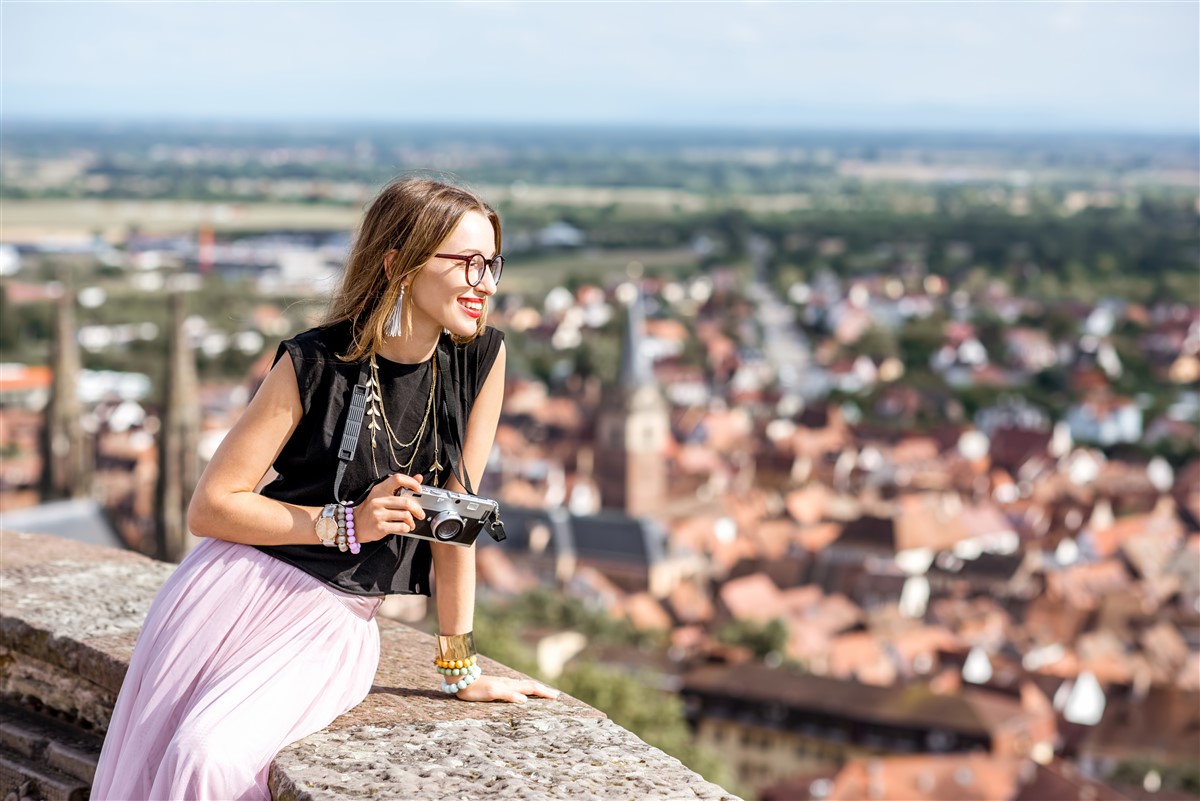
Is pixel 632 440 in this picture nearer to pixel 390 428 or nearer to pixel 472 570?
pixel 472 570

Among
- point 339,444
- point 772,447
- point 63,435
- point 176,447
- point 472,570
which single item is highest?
point 339,444

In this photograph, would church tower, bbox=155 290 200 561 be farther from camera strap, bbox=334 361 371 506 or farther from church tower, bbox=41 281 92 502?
camera strap, bbox=334 361 371 506

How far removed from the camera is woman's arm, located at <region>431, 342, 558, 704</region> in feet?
8.13

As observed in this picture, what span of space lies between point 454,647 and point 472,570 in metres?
0.12

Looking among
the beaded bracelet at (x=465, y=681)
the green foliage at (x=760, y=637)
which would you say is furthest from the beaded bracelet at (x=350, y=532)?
the green foliage at (x=760, y=637)

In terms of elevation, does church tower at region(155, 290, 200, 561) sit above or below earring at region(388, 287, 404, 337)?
below

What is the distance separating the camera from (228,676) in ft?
7.20

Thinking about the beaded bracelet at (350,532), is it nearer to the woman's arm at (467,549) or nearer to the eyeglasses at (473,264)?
the woman's arm at (467,549)

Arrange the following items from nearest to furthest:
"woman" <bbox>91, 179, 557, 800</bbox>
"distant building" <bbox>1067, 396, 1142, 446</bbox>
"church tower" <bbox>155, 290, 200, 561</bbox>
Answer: "woman" <bbox>91, 179, 557, 800</bbox>, "church tower" <bbox>155, 290, 200, 561</bbox>, "distant building" <bbox>1067, 396, 1142, 446</bbox>

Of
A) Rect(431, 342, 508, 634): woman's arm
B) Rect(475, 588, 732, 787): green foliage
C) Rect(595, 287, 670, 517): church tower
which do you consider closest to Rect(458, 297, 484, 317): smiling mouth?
Rect(431, 342, 508, 634): woman's arm

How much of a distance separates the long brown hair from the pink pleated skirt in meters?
0.34

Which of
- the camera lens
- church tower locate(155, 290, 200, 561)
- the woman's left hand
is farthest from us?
church tower locate(155, 290, 200, 561)

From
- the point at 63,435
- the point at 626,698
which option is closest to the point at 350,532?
the point at 63,435

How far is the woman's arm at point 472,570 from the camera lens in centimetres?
248
